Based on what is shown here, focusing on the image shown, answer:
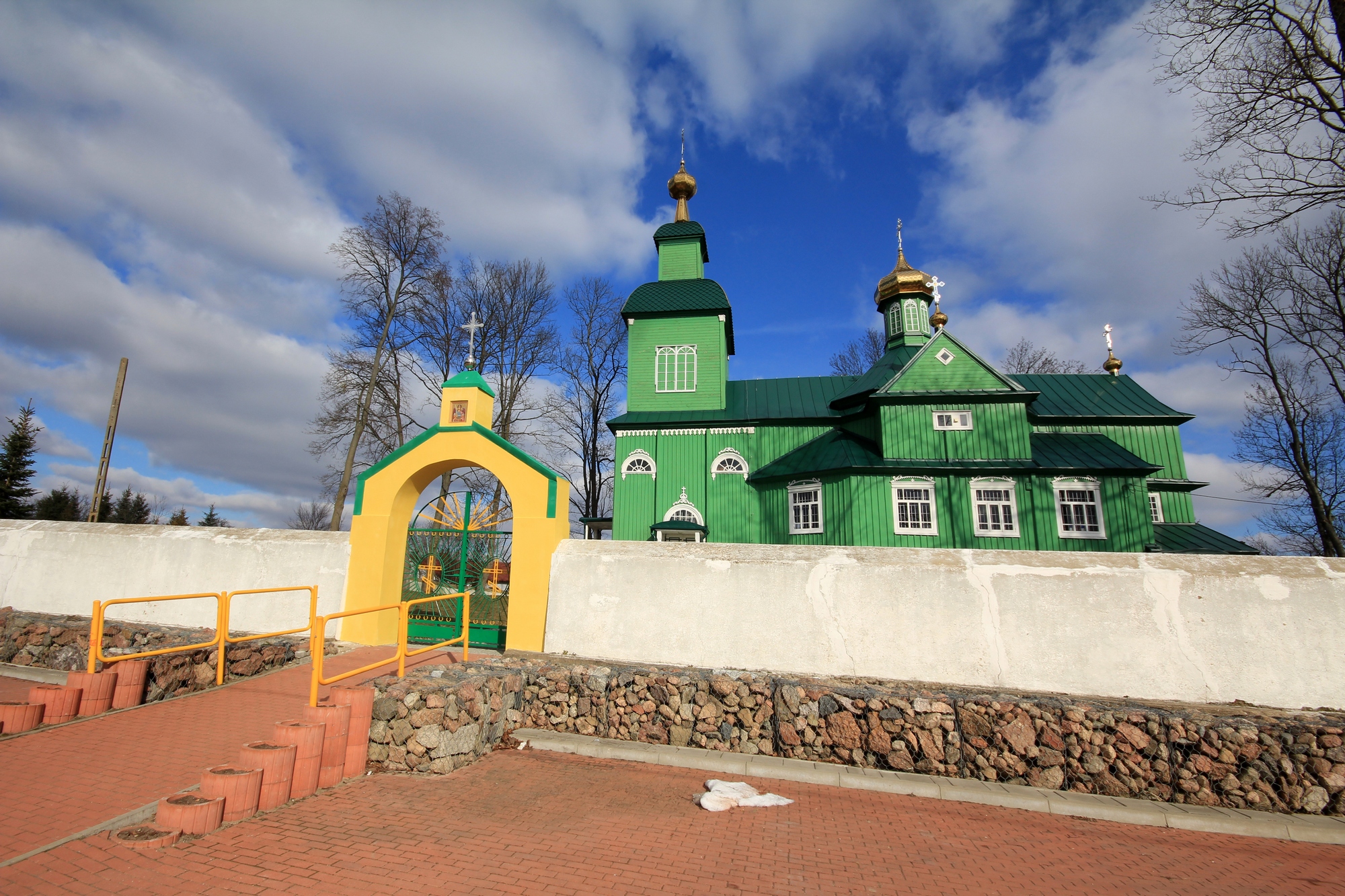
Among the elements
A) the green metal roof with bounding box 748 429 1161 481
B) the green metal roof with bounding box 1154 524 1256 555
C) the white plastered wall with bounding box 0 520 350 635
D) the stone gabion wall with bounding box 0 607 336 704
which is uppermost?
the green metal roof with bounding box 748 429 1161 481

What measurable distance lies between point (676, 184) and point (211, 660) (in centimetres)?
2283

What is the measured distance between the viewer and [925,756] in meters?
6.12

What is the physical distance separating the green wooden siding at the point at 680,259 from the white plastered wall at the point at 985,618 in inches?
674

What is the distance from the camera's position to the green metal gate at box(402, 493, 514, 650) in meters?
9.51

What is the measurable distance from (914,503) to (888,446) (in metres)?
1.76

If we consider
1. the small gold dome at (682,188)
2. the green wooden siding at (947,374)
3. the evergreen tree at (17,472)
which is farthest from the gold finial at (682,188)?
the evergreen tree at (17,472)

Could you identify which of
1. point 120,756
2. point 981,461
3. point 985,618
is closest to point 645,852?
point 120,756

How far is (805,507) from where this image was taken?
1791 centimetres

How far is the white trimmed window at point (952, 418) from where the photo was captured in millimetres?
17203

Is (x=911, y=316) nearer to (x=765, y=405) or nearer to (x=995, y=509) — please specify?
(x=765, y=405)

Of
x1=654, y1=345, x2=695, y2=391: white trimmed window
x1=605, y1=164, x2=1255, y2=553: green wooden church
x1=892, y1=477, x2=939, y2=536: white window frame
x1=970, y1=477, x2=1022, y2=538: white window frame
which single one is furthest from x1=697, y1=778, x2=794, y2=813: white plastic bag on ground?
x1=654, y1=345, x2=695, y2=391: white trimmed window

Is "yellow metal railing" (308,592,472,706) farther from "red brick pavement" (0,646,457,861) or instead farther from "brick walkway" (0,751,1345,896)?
"brick walkway" (0,751,1345,896)

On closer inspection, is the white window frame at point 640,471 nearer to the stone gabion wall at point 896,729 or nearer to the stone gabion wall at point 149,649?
the stone gabion wall at point 149,649

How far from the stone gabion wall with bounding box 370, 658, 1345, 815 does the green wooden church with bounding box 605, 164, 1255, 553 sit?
987 cm
